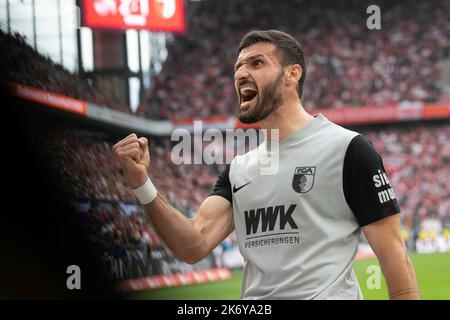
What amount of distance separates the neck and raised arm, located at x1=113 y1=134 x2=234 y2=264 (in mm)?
346

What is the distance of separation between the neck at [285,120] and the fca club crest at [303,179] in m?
0.20

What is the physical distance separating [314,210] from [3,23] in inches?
164

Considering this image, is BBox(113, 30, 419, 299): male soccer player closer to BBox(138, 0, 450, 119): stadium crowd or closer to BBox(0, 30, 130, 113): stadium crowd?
BBox(0, 30, 130, 113): stadium crowd

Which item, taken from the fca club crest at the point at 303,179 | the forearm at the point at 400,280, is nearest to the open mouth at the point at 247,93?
the fca club crest at the point at 303,179

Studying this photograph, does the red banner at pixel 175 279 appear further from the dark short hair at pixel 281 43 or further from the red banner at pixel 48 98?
the dark short hair at pixel 281 43

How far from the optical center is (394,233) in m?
2.43

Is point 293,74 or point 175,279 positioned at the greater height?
point 293,74

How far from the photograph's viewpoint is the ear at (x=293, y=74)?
108 inches

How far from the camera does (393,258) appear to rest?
2.40 m

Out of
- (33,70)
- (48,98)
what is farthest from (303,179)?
(48,98)

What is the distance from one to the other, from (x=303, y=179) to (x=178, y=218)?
475 millimetres

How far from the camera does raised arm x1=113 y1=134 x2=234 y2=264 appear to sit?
242cm

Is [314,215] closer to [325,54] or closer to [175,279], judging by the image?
[175,279]

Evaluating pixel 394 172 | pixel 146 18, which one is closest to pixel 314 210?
pixel 146 18
